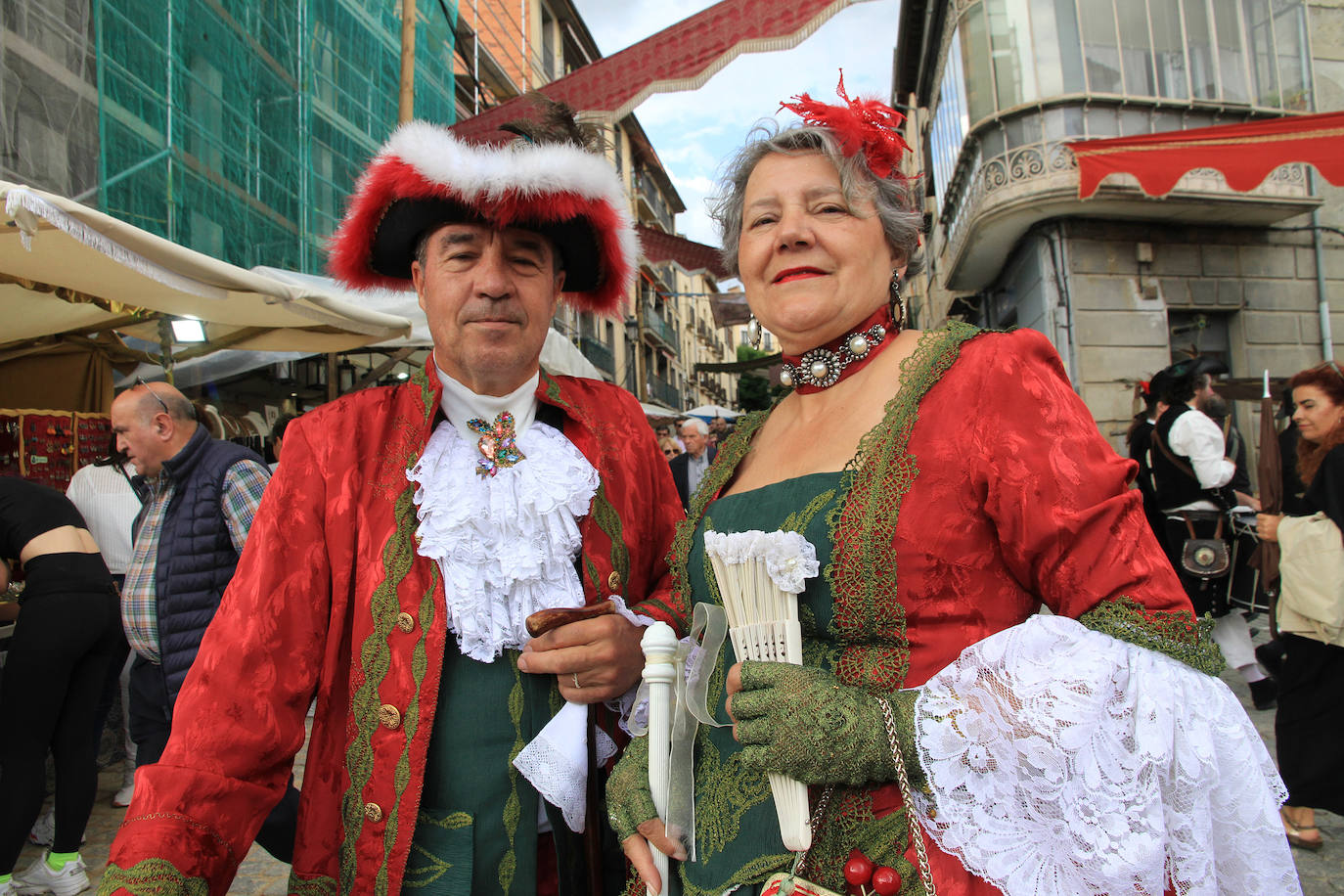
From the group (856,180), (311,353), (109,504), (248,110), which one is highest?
(248,110)

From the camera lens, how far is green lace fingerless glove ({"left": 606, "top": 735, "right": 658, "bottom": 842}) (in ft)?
4.26

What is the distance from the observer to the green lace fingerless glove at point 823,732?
3.38 ft

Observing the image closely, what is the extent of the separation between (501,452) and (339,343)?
4.16 metres

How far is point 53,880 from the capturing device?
3043 millimetres

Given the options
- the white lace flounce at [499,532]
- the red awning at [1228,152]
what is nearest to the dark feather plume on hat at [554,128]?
the white lace flounce at [499,532]

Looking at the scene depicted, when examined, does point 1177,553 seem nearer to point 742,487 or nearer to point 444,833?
point 742,487

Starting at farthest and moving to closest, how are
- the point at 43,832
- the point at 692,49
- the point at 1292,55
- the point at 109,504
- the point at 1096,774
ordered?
the point at 1292,55
the point at 692,49
the point at 109,504
the point at 43,832
the point at 1096,774

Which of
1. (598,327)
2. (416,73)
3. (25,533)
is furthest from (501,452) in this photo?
(598,327)

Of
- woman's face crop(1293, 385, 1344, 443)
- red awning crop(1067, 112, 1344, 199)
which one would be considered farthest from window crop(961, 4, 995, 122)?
woman's face crop(1293, 385, 1344, 443)

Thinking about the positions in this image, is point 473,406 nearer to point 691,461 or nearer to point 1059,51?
point 691,461

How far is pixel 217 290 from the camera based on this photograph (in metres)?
3.87

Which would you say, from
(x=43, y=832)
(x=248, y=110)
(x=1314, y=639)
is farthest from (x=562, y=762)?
(x=248, y=110)

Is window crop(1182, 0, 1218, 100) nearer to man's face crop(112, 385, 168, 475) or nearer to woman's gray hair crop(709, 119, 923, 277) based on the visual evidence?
woman's gray hair crop(709, 119, 923, 277)

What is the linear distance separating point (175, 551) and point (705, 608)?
245cm
